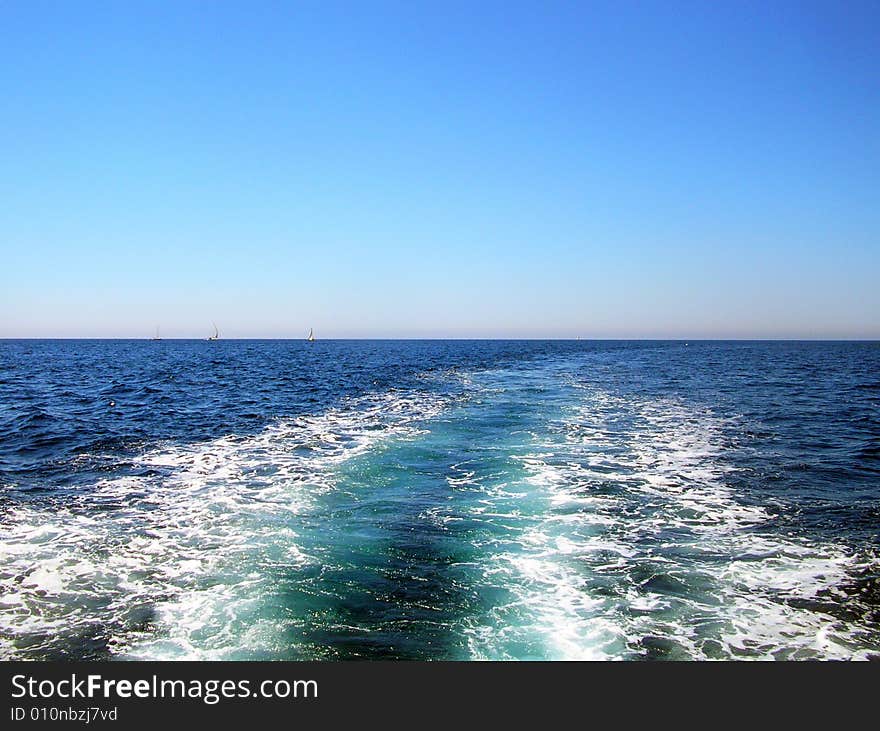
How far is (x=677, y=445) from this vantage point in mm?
18859

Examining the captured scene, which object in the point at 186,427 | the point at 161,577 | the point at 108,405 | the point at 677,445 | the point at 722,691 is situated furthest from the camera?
the point at 108,405

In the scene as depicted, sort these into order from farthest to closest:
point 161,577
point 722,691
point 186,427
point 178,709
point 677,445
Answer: point 186,427 → point 677,445 → point 161,577 → point 722,691 → point 178,709

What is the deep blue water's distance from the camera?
21.9 feet

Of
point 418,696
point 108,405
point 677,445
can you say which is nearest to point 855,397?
point 677,445

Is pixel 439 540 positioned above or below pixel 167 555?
above

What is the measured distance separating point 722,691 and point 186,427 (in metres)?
22.2

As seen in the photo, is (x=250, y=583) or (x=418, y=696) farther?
(x=250, y=583)

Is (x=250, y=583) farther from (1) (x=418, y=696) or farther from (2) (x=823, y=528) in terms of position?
(2) (x=823, y=528)

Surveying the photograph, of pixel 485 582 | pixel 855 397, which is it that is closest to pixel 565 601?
pixel 485 582

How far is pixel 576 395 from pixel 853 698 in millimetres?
28946

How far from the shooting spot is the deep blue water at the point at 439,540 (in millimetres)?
6688

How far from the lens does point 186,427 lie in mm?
22391

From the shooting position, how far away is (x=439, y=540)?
32.0 feet

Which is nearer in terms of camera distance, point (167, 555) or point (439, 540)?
point (167, 555)
